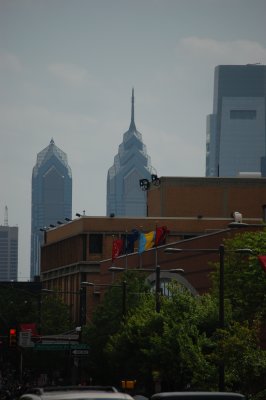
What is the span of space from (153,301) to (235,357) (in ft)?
91.5

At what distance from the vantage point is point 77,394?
73.4 feet

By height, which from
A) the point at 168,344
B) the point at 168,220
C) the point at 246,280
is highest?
the point at 168,220

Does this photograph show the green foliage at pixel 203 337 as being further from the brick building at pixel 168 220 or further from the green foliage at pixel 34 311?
the green foliage at pixel 34 311

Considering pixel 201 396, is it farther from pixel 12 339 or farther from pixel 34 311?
pixel 34 311

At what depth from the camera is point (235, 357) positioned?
5312 centimetres

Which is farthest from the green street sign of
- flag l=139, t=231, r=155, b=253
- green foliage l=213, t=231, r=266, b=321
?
flag l=139, t=231, r=155, b=253

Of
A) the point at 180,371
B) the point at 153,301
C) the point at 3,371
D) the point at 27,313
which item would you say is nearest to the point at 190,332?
the point at 180,371

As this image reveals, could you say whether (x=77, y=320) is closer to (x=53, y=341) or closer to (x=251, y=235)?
(x=53, y=341)

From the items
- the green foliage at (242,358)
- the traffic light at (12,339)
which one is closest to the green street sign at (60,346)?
the traffic light at (12,339)

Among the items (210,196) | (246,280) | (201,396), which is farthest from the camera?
(210,196)

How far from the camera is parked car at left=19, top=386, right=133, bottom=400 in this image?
872 inches

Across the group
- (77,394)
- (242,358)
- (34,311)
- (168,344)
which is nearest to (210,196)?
(34,311)

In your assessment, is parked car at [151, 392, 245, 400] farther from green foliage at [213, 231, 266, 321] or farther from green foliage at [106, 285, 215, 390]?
green foliage at [213, 231, 266, 321]

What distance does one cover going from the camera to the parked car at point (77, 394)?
2214cm
